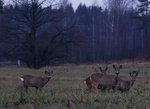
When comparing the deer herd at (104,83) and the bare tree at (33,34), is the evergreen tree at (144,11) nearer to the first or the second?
the bare tree at (33,34)

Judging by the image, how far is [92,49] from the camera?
60.2m

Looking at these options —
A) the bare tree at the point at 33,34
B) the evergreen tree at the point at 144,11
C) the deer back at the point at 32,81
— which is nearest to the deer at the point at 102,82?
the deer back at the point at 32,81

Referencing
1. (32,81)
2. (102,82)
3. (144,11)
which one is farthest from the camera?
(144,11)

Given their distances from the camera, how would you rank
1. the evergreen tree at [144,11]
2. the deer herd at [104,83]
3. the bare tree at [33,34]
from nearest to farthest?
1. the deer herd at [104,83]
2. the bare tree at [33,34]
3. the evergreen tree at [144,11]

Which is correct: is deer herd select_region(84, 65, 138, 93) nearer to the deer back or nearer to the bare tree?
the deer back

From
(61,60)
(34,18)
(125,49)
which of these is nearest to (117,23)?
(125,49)

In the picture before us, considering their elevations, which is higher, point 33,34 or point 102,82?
point 33,34

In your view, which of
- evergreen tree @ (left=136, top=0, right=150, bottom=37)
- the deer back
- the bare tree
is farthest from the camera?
evergreen tree @ (left=136, top=0, right=150, bottom=37)

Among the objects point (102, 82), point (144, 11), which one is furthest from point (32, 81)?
point (144, 11)

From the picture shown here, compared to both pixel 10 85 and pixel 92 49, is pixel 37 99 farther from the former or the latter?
pixel 92 49

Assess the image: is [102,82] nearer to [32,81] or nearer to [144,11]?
[32,81]

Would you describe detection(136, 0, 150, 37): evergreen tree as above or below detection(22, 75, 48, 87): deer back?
above

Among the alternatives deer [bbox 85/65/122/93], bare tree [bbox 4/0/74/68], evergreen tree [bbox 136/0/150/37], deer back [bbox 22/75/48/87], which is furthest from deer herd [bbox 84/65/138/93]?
evergreen tree [bbox 136/0/150/37]

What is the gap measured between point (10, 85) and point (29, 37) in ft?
83.7
